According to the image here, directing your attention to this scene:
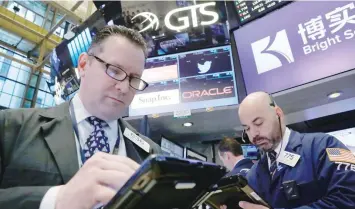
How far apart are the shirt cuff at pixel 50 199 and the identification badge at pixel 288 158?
1.52m

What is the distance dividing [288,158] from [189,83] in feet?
6.04

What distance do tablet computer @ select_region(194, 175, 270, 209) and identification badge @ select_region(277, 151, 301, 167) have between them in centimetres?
60

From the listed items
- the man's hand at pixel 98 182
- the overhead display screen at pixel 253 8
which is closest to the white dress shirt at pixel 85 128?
the man's hand at pixel 98 182

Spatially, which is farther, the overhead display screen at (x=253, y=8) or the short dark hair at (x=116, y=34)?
the overhead display screen at (x=253, y=8)

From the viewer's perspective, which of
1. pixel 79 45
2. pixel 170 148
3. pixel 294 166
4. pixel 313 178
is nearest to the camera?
pixel 313 178

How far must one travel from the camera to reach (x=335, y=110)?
324 cm

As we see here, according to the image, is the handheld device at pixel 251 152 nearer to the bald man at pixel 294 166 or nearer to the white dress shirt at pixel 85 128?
the bald man at pixel 294 166

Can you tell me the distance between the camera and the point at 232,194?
1.19 m

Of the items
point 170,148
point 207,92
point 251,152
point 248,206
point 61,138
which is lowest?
point 248,206

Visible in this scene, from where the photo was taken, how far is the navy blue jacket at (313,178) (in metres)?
1.37

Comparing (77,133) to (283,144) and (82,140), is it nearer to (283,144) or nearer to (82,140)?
(82,140)

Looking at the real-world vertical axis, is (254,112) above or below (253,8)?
below

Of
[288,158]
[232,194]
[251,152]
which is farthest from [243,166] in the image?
[232,194]

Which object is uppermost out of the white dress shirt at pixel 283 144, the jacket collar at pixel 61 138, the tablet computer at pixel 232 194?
the white dress shirt at pixel 283 144
